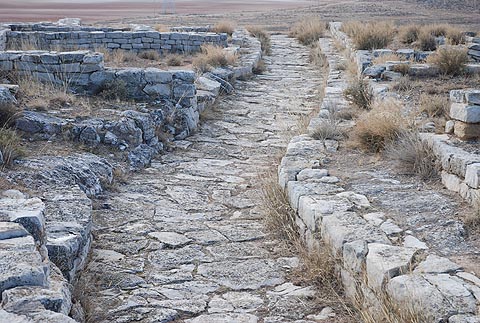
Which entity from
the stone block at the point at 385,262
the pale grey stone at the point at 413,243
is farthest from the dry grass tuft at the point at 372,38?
the stone block at the point at 385,262

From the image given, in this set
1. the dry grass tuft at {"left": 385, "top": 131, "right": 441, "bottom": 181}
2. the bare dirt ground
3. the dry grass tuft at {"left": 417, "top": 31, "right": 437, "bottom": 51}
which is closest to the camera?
the dry grass tuft at {"left": 385, "top": 131, "right": 441, "bottom": 181}

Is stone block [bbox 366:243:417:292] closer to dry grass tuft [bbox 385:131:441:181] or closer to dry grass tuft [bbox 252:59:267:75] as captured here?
dry grass tuft [bbox 385:131:441:181]

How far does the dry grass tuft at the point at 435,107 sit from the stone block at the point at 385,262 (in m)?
3.74

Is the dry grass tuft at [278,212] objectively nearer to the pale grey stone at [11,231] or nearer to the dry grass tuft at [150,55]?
the pale grey stone at [11,231]

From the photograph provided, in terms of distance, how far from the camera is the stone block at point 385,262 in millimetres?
4223

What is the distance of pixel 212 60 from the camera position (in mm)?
13695

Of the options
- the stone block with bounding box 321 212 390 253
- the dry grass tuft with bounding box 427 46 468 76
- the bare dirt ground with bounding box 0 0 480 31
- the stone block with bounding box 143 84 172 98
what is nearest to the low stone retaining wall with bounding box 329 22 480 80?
the dry grass tuft with bounding box 427 46 468 76

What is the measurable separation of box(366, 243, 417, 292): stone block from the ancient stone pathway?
1.86ft

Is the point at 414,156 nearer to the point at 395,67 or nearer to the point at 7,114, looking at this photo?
the point at 7,114

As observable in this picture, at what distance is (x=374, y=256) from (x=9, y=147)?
13.4ft

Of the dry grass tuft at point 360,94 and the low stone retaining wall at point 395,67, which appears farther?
the low stone retaining wall at point 395,67

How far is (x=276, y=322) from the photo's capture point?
Answer: 447cm

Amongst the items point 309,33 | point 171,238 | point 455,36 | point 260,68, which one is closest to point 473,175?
point 171,238

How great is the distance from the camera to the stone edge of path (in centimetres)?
334
